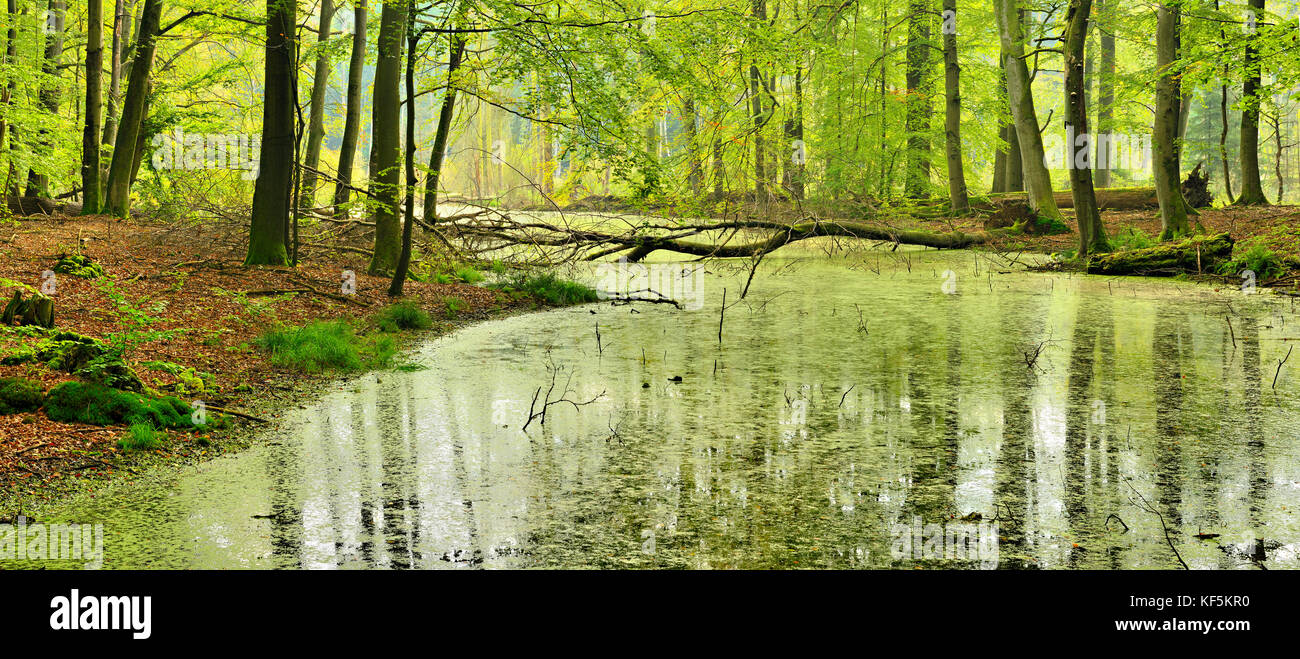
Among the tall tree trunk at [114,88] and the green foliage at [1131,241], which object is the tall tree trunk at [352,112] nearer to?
the tall tree trunk at [114,88]

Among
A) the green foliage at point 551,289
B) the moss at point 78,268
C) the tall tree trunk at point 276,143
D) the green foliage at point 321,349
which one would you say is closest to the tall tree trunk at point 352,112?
the tall tree trunk at point 276,143

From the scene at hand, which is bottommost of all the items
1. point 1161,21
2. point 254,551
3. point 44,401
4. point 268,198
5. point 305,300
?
point 254,551

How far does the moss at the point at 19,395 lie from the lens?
4.91 metres

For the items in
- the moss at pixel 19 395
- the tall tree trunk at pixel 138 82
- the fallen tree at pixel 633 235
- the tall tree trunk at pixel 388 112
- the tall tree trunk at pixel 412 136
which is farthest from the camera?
the tall tree trunk at pixel 138 82

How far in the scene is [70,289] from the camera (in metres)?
8.19

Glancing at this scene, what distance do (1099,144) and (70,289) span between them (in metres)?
28.0

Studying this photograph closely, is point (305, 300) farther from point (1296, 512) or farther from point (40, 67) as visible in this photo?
point (40, 67)

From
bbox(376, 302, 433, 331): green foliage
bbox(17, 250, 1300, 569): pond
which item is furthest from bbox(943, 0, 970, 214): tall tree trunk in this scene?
bbox(376, 302, 433, 331): green foliage

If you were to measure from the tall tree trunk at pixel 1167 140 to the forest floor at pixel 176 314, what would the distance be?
31.4 feet

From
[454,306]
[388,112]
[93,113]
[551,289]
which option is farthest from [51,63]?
[454,306]

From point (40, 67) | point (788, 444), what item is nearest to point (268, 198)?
point (788, 444)

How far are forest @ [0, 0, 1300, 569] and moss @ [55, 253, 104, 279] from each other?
35 mm
